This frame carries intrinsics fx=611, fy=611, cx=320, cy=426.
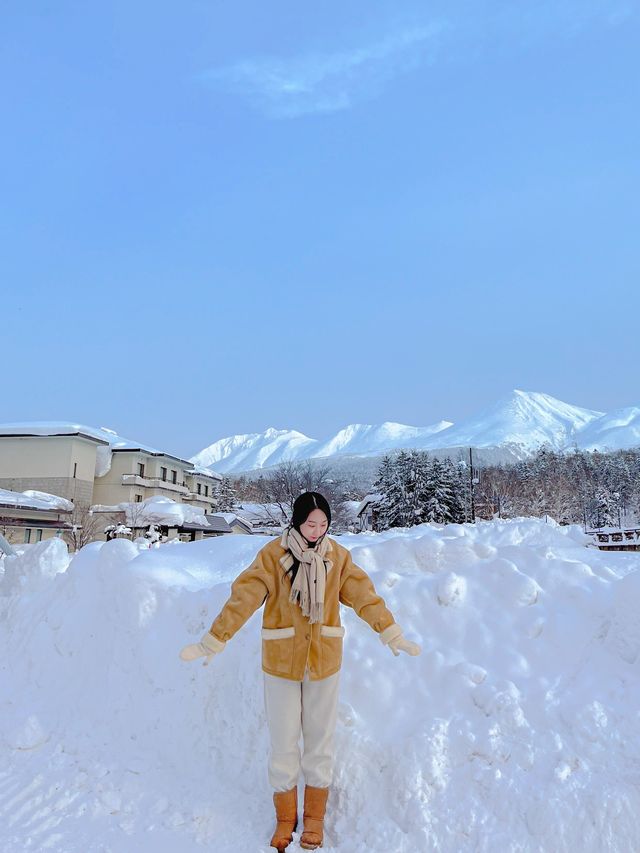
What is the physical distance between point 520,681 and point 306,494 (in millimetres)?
1910

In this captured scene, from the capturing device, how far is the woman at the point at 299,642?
10.7 feet

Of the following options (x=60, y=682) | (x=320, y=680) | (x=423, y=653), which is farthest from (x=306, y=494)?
(x=60, y=682)

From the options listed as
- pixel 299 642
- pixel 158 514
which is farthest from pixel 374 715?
pixel 158 514

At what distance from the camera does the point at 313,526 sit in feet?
11.2

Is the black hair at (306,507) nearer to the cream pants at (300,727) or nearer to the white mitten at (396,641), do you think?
the white mitten at (396,641)

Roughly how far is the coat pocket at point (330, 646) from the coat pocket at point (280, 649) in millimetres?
174

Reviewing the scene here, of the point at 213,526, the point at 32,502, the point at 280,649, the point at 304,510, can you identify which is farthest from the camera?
the point at 213,526

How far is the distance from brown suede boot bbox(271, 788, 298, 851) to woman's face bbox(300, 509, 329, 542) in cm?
134

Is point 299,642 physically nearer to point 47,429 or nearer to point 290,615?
point 290,615

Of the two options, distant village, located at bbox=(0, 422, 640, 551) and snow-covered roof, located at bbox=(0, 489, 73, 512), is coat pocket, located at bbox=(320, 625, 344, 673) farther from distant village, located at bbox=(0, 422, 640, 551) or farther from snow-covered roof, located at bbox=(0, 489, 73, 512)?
snow-covered roof, located at bbox=(0, 489, 73, 512)

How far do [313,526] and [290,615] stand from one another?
0.50 m

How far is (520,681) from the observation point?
12.9ft

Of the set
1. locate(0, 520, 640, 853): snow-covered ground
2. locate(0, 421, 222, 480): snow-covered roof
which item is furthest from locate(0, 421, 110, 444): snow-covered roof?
locate(0, 520, 640, 853): snow-covered ground

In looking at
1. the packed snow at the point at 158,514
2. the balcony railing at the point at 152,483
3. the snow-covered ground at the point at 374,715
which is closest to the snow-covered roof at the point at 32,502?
the packed snow at the point at 158,514
